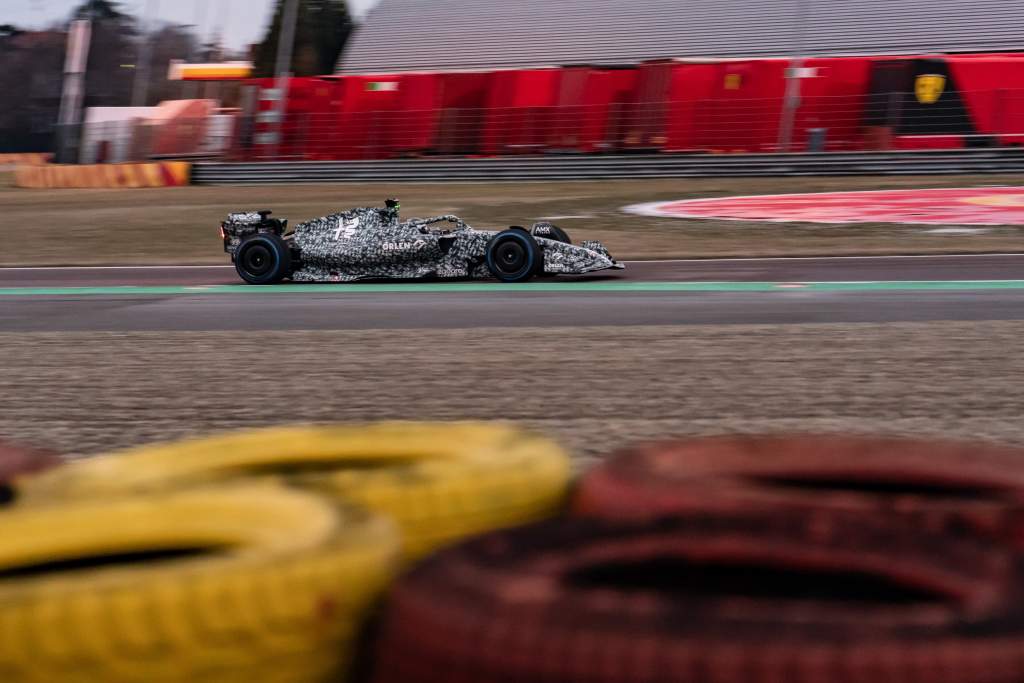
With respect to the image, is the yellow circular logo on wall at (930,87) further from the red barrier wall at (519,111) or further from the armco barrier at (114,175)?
the armco barrier at (114,175)

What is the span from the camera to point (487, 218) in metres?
21.3

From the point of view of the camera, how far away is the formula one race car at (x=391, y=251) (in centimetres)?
1238

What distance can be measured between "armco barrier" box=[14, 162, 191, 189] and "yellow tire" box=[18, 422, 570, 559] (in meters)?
31.0

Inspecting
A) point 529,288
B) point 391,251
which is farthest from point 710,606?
point 391,251

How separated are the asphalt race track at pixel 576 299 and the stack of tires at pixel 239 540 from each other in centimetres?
602

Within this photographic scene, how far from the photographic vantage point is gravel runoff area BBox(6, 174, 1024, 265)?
16.1 metres

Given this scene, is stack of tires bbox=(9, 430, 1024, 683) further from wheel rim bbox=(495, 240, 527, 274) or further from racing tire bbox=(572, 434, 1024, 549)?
wheel rim bbox=(495, 240, 527, 274)

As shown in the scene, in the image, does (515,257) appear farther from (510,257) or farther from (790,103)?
(790,103)

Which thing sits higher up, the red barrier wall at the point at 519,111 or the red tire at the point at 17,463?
the red barrier wall at the point at 519,111

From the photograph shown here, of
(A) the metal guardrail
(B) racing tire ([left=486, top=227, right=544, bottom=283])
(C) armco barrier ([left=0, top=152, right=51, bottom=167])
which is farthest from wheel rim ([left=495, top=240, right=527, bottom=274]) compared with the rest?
(C) armco barrier ([left=0, top=152, right=51, bottom=167])

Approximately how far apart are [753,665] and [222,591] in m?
0.72

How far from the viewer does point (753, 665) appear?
152 centimetres

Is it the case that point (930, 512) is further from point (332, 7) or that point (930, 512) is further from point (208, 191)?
point (332, 7)

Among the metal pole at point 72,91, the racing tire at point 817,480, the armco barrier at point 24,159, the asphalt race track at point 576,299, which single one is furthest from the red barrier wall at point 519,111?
the racing tire at point 817,480
